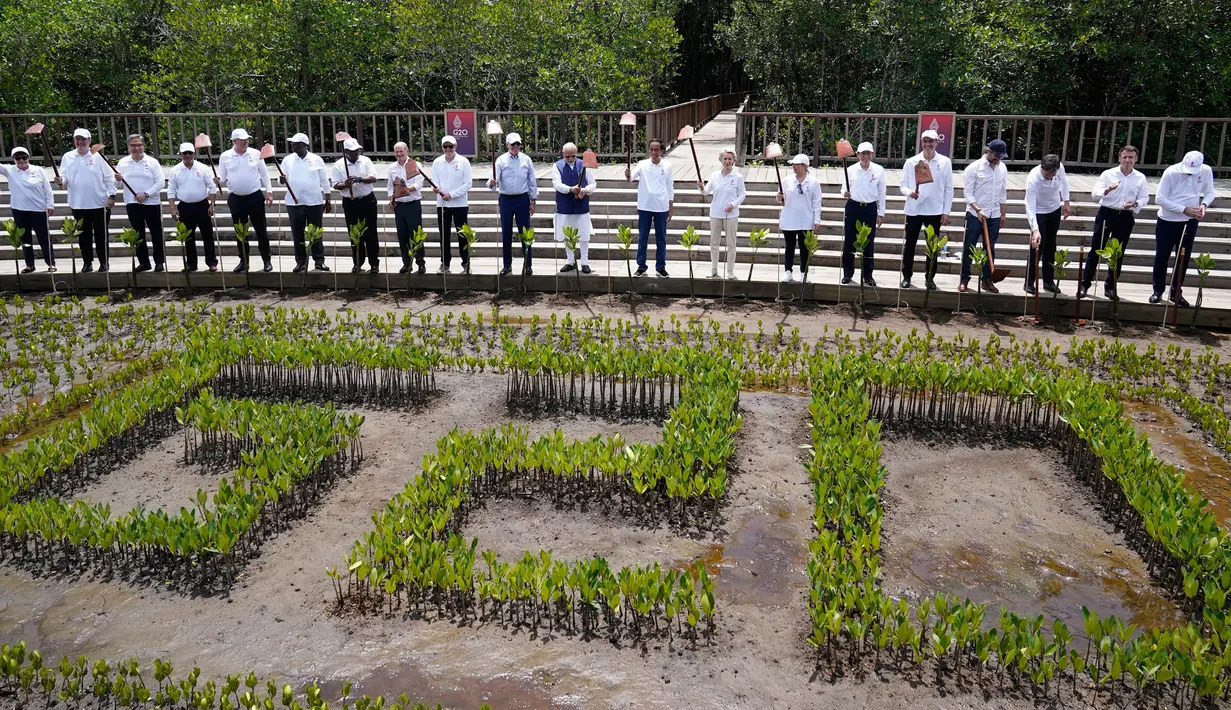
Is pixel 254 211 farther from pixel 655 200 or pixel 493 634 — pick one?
pixel 493 634

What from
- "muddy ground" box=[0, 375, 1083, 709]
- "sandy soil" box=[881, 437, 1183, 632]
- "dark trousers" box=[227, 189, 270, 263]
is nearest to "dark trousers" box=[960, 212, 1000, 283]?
"sandy soil" box=[881, 437, 1183, 632]

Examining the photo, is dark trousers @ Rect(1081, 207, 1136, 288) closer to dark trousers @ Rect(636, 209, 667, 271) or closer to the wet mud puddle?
the wet mud puddle

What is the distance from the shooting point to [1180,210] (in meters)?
11.0

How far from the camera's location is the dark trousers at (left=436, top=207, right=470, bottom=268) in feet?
41.7

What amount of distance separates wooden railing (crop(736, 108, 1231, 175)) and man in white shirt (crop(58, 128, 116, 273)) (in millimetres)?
10243

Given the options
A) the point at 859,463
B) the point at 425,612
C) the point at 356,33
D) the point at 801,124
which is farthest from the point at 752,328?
the point at 356,33

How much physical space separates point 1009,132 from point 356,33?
48.1 ft

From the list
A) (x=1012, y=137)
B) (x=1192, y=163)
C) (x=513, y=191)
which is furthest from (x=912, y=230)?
(x=1012, y=137)

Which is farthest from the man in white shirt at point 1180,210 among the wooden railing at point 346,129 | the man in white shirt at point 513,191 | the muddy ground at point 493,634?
the wooden railing at point 346,129

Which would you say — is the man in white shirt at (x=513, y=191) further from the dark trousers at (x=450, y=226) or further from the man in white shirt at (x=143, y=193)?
the man in white shirt at (x=143, y=193)

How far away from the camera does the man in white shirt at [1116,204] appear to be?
433 inches

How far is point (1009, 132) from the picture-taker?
2161cm

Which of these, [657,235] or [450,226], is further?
[450,226]

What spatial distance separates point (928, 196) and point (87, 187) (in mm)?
10622
